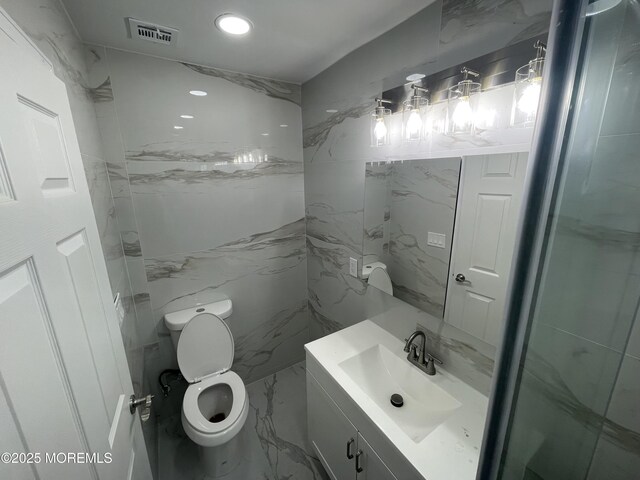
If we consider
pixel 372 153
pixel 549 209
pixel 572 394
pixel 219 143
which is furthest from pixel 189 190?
pixel 572 394

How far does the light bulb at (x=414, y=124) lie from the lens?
3.82 feet

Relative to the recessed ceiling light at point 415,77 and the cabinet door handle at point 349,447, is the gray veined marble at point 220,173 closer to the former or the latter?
the recessed ceiling light at point 415,77

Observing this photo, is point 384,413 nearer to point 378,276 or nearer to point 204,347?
point 378,276

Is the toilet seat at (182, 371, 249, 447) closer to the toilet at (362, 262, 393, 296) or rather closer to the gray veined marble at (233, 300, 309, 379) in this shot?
the gray veined marble at (233, 300, 309, 379)

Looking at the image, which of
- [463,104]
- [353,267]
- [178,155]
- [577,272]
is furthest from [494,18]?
[178,155]

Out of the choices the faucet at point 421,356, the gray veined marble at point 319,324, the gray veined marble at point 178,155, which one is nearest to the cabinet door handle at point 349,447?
the faucet at point 421,356

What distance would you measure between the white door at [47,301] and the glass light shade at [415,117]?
1.23 m

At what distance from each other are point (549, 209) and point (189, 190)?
1.83m

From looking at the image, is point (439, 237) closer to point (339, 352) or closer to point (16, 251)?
point (339, 352)

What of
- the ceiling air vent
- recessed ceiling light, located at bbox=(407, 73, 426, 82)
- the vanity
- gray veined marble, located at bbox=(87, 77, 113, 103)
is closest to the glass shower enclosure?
the vanity

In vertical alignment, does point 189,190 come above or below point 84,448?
above

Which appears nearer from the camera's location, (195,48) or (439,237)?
(439,237)

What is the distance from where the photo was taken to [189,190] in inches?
67.6

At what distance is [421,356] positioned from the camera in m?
1.25
